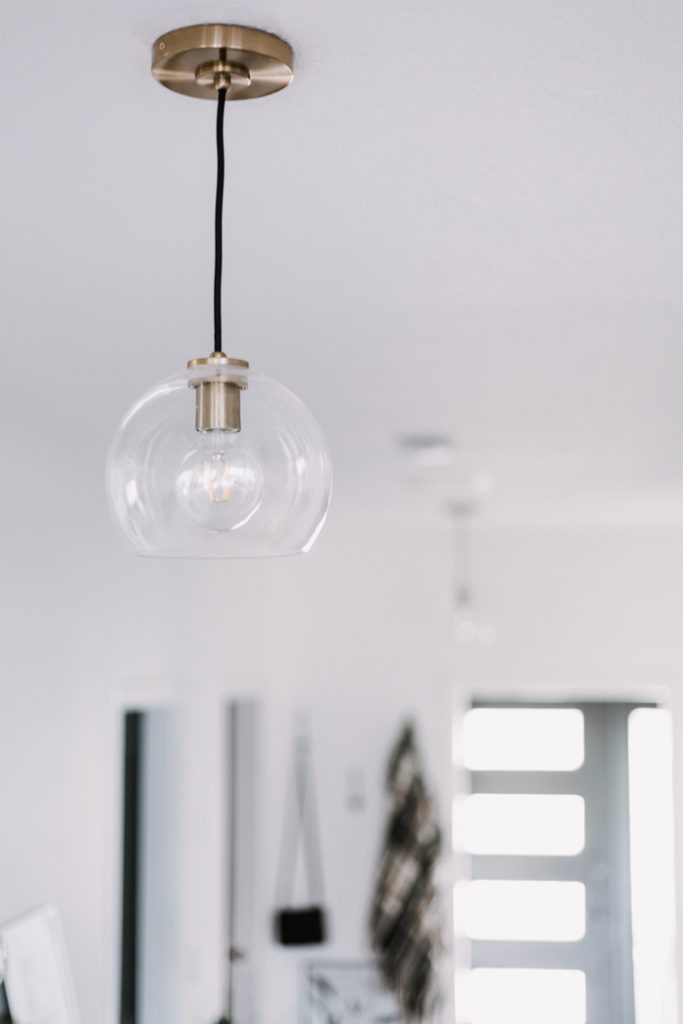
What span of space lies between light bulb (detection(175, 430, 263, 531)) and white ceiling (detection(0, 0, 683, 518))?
385 millimetres

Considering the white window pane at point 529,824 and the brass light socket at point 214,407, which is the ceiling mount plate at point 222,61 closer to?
the brass light socket at point 214,407

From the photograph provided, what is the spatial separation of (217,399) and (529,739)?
212 inches

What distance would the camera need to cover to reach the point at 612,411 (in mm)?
2891

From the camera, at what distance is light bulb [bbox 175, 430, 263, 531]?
1054mm

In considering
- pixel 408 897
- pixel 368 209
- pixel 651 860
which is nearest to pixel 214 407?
pixel 368 209

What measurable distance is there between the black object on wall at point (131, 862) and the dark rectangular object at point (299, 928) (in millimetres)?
1141

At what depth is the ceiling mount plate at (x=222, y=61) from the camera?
109cm

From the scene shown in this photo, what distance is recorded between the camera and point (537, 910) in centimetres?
616

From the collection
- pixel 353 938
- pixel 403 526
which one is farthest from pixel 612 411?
pixel 353 938

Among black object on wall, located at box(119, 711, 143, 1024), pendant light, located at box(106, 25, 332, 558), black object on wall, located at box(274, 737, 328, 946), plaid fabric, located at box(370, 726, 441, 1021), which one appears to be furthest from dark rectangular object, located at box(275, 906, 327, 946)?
pendant light, located at box(106, 25, 332, 558)

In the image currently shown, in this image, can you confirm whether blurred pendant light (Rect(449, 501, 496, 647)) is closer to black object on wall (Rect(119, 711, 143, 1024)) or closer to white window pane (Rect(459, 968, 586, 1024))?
black object on wall (Rect(119, 711, 143, 1024))

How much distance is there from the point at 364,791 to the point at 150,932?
1451mm

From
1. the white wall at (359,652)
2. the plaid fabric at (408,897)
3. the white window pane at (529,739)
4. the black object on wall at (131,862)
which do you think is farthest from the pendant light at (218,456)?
the white window pane at (529,739)

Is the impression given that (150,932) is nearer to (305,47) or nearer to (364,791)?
(364,791)
